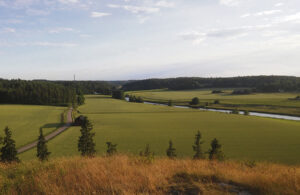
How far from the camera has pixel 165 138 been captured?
37.7 metres

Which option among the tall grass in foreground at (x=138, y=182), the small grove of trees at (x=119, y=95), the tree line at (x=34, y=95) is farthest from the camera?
the small grove of trees at (x=119, y=95)

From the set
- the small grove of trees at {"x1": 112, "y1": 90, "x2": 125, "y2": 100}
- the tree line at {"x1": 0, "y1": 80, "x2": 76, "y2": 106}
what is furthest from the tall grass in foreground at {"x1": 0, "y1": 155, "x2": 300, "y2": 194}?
the small grove of trees at {"x1": 112, "y1": 90, "x2": 125, "y2": 100}

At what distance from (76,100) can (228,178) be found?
Answer: 4694 inches

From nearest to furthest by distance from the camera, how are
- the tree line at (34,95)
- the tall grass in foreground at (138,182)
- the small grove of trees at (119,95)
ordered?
the tall grass in foreground at (138,182) < the tree line at (34,95) < the small grove of trees at (119,95)

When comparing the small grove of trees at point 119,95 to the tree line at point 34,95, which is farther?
the small grove of trees at point 119,95

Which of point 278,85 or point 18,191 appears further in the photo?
point 278,85

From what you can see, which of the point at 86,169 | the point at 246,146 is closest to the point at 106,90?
the point at 246,146

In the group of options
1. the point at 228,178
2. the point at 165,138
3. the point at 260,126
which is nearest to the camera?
the point at 228,178

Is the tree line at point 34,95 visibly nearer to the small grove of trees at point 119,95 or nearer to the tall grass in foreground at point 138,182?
the small grove of trees at point 119,95

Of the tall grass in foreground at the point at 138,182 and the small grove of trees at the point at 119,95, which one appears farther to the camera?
the small grove of trees at the point at 119,95

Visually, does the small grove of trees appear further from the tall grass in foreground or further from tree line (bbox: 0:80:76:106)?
the tall grass in foreground

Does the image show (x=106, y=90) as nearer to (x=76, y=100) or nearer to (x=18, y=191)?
(x=76, y=100)

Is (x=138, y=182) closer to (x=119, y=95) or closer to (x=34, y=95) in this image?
(x=34, y=95)

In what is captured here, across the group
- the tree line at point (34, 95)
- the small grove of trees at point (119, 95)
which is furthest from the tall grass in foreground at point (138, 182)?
the small grove of trees at point (119, 95)
